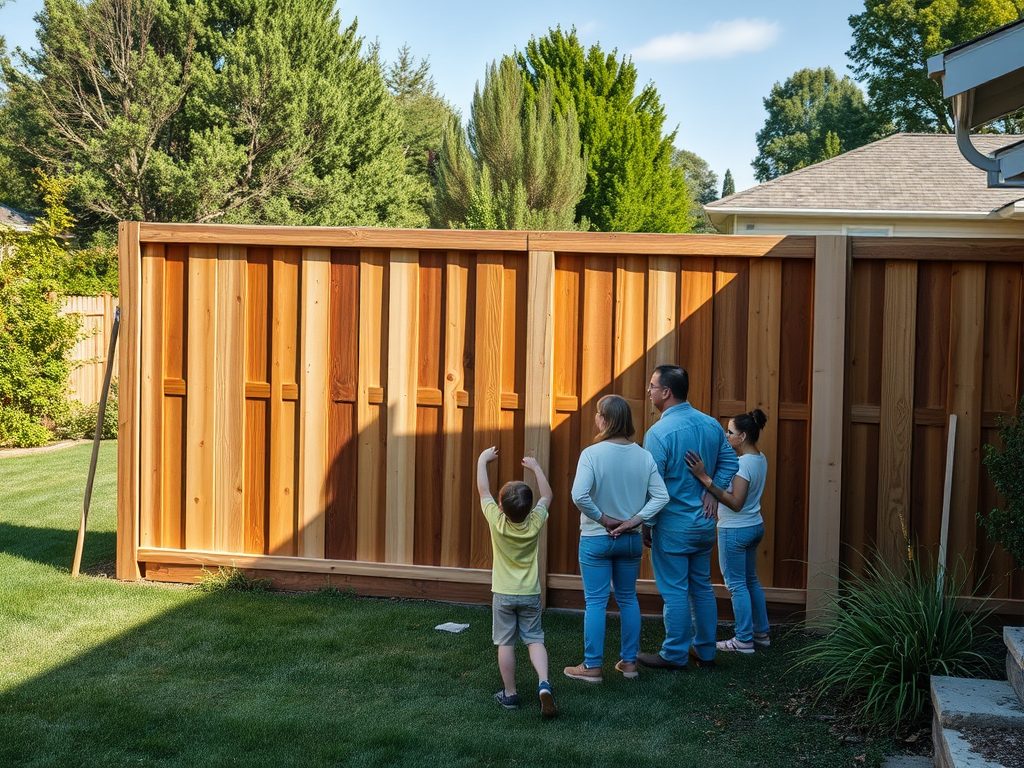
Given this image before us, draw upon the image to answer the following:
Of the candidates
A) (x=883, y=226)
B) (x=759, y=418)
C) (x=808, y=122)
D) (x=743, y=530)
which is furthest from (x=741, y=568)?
(x=808, y=122)

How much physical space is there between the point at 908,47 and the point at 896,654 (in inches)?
1305

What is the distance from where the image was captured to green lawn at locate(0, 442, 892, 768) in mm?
4023

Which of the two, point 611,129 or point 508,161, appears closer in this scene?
point 508,161

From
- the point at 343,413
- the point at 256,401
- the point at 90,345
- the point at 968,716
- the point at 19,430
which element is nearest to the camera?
the point at 968,716

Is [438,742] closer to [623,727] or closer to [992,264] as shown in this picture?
[623,727]

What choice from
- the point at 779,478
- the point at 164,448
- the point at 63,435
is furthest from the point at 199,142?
the point at 779,478

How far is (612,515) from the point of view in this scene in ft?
16.0

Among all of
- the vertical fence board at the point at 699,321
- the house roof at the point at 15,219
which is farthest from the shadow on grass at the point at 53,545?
the house roof at the point at 15,219

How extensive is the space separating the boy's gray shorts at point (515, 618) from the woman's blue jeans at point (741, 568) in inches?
56.2

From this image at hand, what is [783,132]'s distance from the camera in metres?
68.4

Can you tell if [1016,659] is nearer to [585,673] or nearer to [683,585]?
[683,585]

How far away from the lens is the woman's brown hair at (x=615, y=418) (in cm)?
489

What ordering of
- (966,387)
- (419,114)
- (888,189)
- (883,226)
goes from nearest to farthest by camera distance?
(966,387) → (883,226) → (888,189) → (419,114)

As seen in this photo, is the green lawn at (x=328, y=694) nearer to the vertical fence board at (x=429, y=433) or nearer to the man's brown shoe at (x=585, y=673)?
the man's brown shoe at (x=585, y=673)
